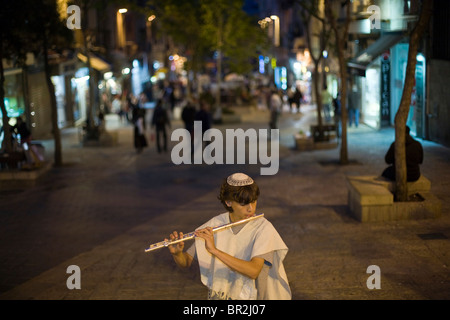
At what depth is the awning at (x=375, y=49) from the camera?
2303cm

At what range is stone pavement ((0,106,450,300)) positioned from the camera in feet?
26.0

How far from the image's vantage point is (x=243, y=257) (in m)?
4.65

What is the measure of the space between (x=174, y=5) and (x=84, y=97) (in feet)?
22.6

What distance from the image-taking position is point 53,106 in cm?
1772

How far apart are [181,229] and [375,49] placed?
1580cm

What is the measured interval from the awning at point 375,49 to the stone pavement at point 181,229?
558 cm

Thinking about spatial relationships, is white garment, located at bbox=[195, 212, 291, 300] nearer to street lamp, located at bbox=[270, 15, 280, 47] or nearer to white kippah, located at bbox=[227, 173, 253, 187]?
white kippah, located at bbox=[227, 173, 253, 187]

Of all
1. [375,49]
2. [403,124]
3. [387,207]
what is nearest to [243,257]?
[387,207]

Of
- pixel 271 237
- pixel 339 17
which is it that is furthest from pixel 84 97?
pixel 271 237

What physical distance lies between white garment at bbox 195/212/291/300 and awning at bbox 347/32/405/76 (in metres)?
18.4

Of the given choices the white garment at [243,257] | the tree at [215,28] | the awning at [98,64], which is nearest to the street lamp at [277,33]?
the tree at [215,28]

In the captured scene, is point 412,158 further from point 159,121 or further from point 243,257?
point 159,121

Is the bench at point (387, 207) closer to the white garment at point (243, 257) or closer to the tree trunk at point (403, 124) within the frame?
the tree trunk at point (403, 124)
